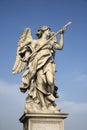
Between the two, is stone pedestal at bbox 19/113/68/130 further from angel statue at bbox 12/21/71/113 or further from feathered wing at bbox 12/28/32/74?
feathered wing at bbox 12/28/32/74

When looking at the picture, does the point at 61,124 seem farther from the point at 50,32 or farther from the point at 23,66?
the point at 50,32

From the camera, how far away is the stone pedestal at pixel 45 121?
13352 millimetres

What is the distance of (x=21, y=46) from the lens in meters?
14.8

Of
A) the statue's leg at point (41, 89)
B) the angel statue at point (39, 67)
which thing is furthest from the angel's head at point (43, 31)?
the statue's leg at point (41, 89)

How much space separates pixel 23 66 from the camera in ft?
48.2

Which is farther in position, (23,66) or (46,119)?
(23,66)

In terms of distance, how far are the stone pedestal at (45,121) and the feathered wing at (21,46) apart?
205 cm

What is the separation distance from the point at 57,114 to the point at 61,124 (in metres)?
0.40

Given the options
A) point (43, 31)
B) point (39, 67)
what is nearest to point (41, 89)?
point (39, 67)

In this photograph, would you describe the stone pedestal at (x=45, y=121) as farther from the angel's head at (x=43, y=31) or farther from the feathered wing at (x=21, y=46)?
the angel's head at (x=43, y=31)

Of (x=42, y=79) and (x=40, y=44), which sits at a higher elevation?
(x=40, y=44)

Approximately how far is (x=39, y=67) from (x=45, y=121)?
2.16 m

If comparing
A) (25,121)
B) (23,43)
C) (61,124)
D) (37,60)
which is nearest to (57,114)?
(61,124)

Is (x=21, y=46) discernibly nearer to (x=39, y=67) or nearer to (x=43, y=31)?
(x=43, y=31)
